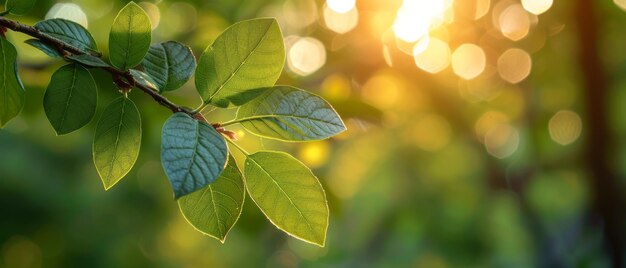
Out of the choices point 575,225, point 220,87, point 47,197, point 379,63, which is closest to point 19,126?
point 379,63

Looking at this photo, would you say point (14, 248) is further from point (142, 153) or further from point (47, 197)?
point (142, 153)

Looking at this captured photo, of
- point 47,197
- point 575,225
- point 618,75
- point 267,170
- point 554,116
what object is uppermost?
point 267,170

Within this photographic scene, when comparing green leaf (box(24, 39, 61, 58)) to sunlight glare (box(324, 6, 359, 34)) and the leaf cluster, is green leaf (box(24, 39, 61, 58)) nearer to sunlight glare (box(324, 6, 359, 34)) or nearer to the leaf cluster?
the leaf cluster

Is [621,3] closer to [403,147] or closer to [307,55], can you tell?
[307,55]

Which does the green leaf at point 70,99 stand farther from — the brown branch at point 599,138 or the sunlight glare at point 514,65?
the sunlight glare at point 514,65

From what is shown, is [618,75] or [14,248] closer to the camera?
[618,75]

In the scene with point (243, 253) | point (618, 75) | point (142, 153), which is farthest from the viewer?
point (243, 253)
